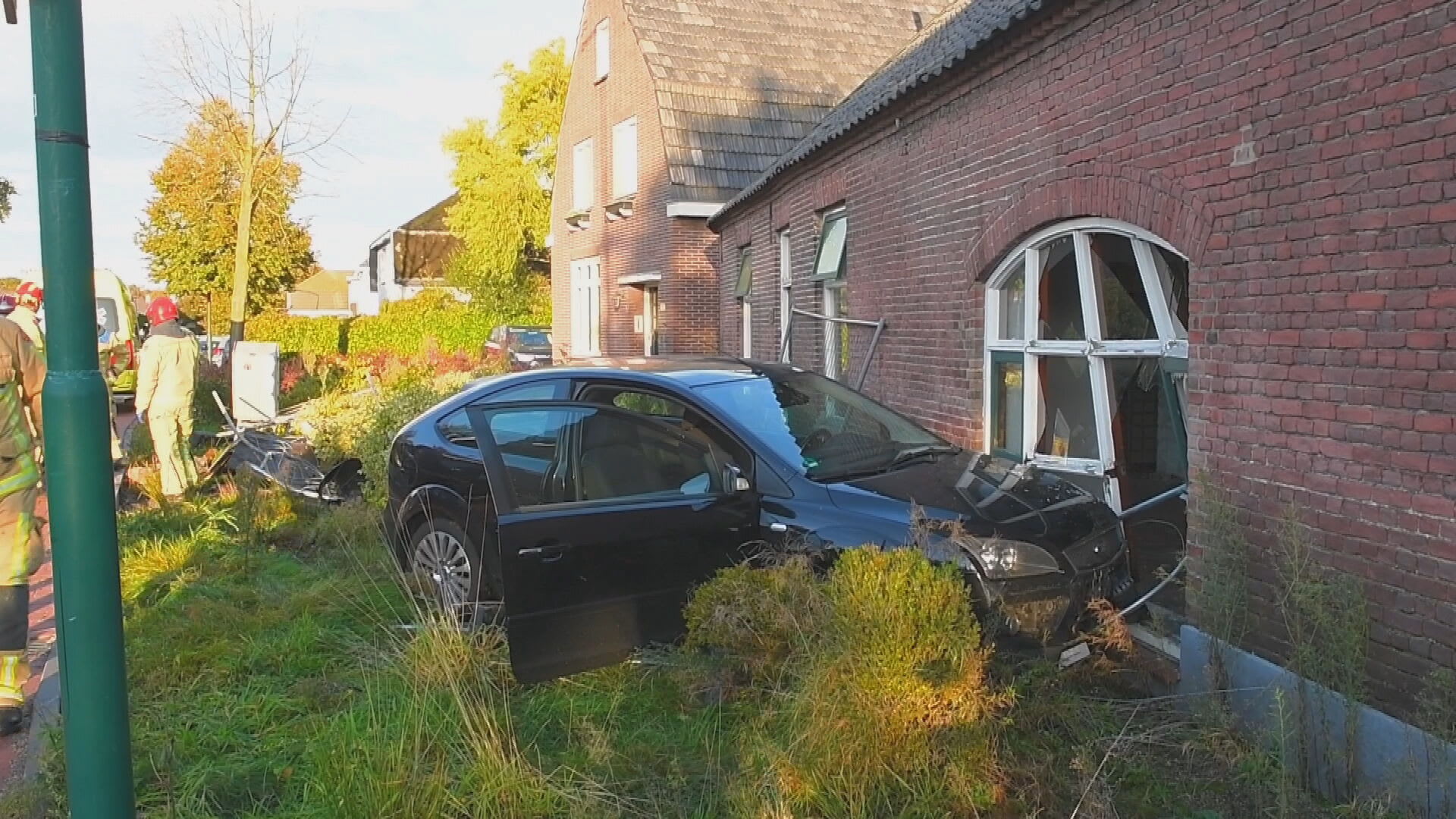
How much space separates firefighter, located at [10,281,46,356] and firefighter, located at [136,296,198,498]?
35.5 inches

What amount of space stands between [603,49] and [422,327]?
1553 cm

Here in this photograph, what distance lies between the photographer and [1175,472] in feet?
22.1

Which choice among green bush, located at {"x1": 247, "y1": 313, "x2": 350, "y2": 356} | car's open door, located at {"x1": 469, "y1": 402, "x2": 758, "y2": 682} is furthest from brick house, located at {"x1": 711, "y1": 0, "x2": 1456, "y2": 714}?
green bush, located at {"x1": 247, "y1": 313, "x2": 350, "y2": 356}

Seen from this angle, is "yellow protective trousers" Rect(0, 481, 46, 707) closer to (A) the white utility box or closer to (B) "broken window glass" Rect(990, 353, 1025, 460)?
(B) "broken window glass" Rect(990, 353, 1025, 460)

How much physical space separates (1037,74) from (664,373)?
2959 millimetres

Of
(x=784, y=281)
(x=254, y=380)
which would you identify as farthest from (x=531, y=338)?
(x=784, y=281)

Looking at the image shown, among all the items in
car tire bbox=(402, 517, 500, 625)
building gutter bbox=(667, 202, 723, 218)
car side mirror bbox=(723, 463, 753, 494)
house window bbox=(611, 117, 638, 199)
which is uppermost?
house window bbox=(611, 117, 638, 199)

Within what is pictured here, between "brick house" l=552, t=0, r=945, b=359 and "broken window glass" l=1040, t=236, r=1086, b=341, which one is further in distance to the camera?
"brick house" l=552, t=0, r=945, b=359

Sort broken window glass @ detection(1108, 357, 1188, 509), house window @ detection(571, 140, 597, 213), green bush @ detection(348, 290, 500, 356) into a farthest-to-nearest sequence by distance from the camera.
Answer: green bush @ detection(348, 290, 500, 356) → house window @ detection(571, 140, 597, 213) → broken window glass @ detection(1108, 357, 1188, 509)

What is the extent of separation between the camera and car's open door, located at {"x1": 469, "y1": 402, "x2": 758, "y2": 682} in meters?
5.04

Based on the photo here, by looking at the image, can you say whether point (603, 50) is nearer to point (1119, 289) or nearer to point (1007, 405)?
point (1007, 405)

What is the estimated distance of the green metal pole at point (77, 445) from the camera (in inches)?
94.4

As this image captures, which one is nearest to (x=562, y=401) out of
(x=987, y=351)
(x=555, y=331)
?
(x=987, y=351)

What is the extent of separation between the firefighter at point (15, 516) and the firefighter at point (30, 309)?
0.46 ft
